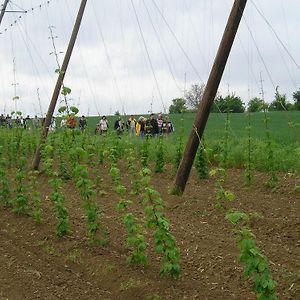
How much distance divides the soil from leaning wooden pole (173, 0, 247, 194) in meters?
0.41

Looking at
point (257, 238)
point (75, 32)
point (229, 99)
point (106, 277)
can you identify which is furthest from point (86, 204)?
point (75, 32)

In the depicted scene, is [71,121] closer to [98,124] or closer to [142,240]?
[142,240]

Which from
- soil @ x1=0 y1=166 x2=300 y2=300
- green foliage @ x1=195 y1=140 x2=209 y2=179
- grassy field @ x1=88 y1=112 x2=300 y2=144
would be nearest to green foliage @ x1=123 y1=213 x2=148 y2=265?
soil @ x1=0 y1=166 x2=300 y2=300

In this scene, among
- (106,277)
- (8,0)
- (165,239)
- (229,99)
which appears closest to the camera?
(165,239)

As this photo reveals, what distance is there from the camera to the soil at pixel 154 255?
523cm

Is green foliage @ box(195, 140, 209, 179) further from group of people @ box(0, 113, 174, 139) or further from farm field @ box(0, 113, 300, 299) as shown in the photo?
group of people @ box(0, 113, 174, 139)

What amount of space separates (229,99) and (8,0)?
6.24m

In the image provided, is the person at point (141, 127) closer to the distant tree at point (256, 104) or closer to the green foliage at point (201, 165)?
the green foliage at point (201, 165)

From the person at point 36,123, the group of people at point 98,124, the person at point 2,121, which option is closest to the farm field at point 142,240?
the group of people at point 98,124

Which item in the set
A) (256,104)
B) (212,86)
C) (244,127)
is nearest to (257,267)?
(212,86)

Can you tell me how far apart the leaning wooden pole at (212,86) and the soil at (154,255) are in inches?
16.2

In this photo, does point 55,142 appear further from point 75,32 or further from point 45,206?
point 45,206

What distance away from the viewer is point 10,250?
621 cm

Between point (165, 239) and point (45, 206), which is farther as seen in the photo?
point (45, 206)
